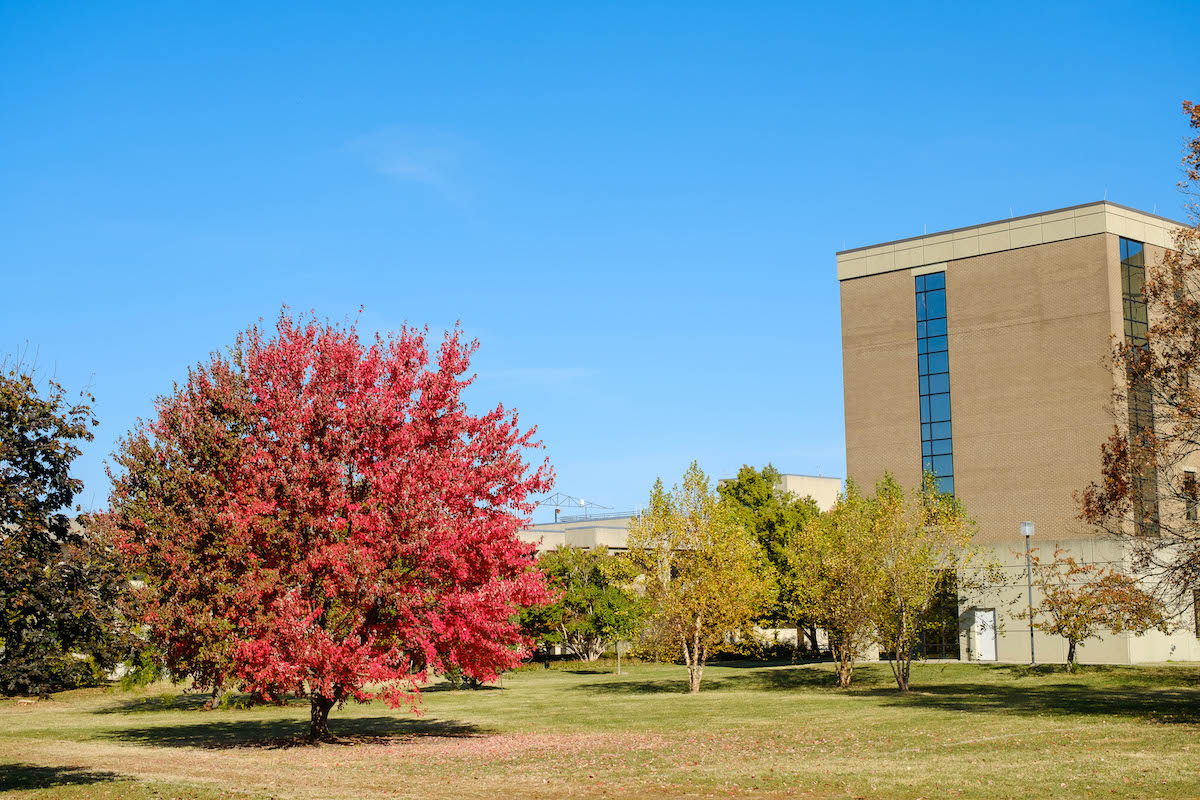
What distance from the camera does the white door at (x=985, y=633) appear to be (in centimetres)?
5838

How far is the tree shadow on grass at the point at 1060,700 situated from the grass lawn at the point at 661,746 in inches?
3.9

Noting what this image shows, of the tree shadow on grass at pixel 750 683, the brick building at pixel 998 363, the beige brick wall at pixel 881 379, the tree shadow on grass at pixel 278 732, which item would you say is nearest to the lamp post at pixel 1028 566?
the brick building at pixel 998 363

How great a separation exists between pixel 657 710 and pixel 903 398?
134 ft

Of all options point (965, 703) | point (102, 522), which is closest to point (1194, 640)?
point (965, 703)

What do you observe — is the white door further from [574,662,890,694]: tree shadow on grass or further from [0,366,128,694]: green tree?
[0,366,128,694]: green tree

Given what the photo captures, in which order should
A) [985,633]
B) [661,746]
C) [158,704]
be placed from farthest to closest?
[985,633], [158,704], [661,746]

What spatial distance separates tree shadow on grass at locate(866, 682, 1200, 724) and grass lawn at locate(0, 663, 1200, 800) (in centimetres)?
10

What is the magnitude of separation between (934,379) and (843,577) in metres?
29.9

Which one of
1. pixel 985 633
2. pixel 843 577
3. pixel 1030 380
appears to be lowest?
pixel 985 633

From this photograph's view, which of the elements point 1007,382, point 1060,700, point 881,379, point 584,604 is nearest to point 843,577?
point 1060,700

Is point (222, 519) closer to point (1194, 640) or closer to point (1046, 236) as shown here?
point (1194, 640)

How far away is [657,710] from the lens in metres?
36.6

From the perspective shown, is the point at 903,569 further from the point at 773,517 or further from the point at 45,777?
the point at 45,777

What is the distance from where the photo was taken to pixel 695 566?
145ft
